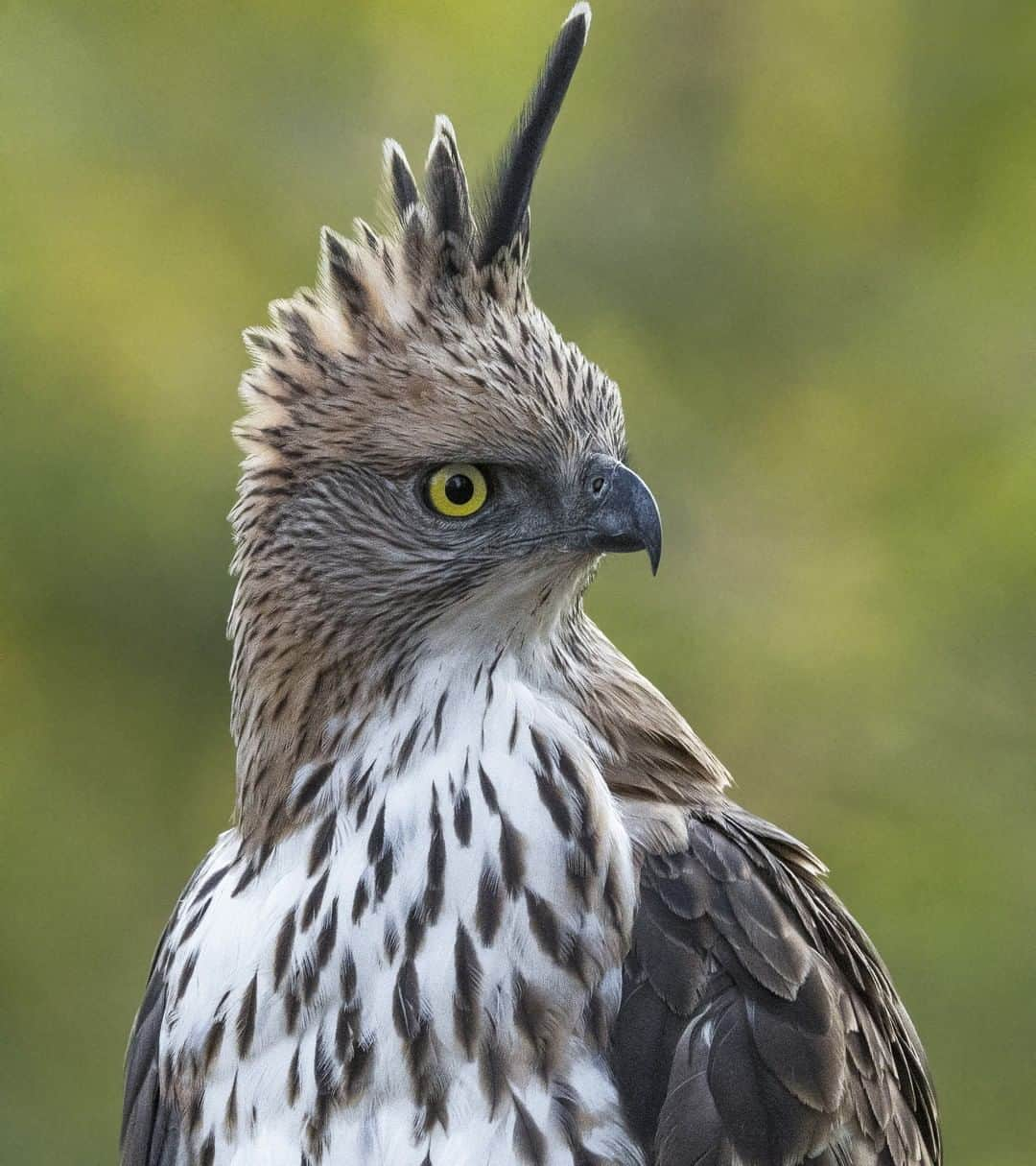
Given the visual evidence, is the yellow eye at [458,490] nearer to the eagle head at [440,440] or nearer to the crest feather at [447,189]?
the eagle head at [440,440]

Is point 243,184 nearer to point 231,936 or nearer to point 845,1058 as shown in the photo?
point 231,936

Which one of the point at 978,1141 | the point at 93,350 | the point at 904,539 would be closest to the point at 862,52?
the point at 904,539

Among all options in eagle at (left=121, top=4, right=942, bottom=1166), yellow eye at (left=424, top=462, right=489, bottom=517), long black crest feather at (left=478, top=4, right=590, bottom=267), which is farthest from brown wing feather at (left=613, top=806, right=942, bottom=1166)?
long black crest feather at (left=478, top=4, right=590, bottom=267)

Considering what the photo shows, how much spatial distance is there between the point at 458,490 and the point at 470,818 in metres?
0.42

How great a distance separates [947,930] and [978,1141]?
0.53m

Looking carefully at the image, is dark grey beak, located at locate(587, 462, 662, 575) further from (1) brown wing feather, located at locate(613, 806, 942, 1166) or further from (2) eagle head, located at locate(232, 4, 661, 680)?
(1) brown wing feather, located at locate(613, 806, 942, 1166)

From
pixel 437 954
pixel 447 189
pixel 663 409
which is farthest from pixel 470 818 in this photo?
pixel 663 409

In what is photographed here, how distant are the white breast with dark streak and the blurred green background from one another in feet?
6.74

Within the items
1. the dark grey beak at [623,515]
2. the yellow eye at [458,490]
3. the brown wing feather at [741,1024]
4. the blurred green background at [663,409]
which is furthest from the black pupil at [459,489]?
the blurred green background at [663,409]

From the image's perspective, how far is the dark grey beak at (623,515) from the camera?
2125mm

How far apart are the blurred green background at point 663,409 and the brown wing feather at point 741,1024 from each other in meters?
2.03

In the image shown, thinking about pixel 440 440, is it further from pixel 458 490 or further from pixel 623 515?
pixel 623 515

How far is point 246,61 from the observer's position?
16.0 ft

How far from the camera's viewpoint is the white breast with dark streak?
2113mm
